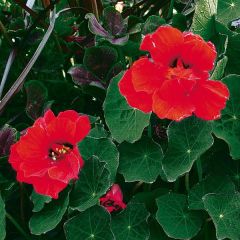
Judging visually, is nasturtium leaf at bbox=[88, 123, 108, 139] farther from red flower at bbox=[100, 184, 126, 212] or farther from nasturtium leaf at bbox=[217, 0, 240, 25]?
nasturtium leaf at bbox=[217, 0, 240, 25]

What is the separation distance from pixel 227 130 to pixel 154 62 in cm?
21

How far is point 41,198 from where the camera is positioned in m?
1.07

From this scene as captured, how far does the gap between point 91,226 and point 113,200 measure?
7cm

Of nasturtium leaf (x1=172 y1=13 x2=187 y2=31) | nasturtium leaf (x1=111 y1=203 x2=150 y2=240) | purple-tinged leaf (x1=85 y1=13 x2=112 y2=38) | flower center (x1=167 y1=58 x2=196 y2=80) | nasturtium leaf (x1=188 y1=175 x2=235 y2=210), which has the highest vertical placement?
flower center (x1=167 y1=58 x2=196 y2=80)

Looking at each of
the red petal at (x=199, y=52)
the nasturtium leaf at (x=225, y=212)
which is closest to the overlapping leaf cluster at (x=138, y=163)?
the nasturtium leaf at (x=225, y=212)

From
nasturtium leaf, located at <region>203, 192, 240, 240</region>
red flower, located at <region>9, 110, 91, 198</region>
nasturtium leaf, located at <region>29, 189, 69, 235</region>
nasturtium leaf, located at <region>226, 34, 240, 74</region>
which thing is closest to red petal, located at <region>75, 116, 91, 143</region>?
red flower, located at <region>9, 110, 91, 198</region>

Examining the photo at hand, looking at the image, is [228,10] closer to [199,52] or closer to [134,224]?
[199,52]

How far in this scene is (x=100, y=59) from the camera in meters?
1.16

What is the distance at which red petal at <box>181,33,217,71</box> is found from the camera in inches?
35.0

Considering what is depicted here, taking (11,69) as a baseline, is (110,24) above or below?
above

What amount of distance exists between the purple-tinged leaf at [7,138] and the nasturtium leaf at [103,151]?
13 centimetres

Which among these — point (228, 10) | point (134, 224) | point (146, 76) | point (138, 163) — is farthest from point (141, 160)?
point (228, 10)

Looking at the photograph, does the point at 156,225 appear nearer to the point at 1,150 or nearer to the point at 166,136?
the point at 166,136

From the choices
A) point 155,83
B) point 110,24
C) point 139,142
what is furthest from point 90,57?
point 155,83
